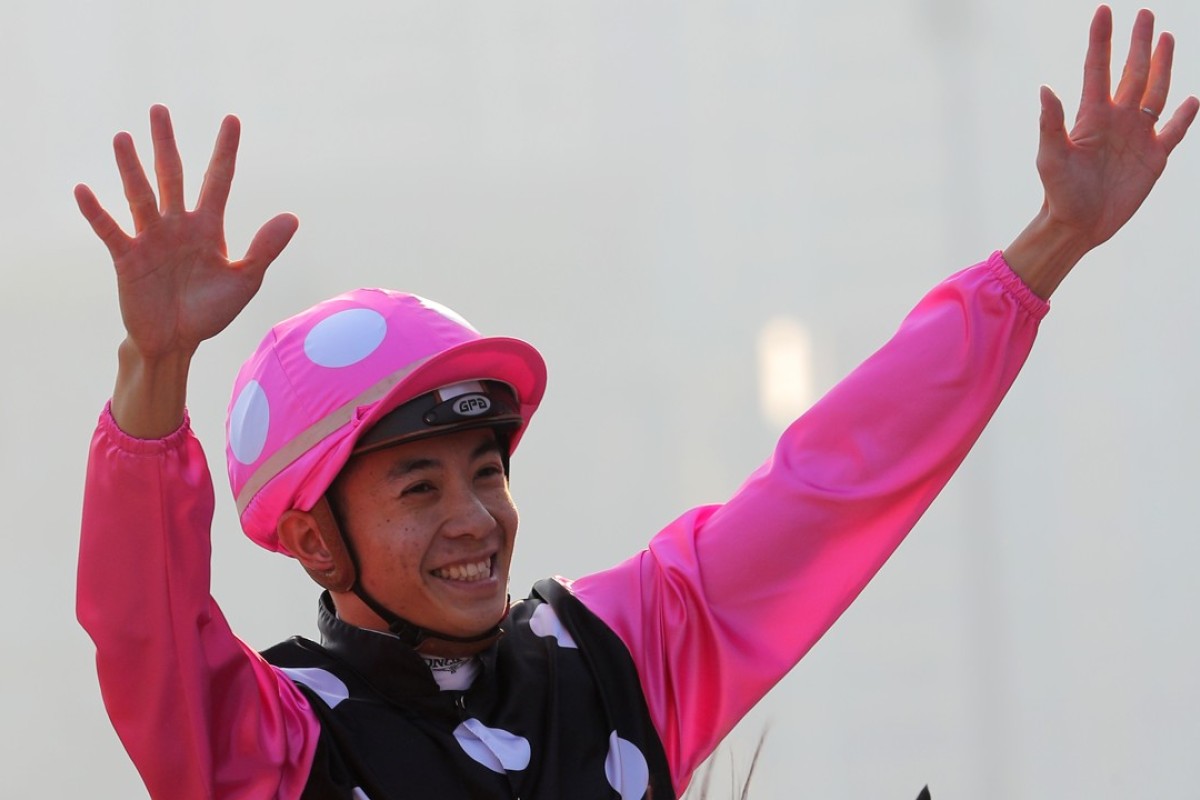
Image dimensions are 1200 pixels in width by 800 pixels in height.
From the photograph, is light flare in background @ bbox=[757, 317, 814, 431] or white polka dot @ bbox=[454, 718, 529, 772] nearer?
white polka dot @ bbox=[454, 718, 529, 772]

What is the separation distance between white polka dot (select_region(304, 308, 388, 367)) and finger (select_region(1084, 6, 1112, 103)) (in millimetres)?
568

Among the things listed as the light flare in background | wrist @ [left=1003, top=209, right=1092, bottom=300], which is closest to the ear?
wrist @ [left=1003, top=209, right=1092, bottom=300]

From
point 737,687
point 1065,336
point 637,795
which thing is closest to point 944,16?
point 1065,336

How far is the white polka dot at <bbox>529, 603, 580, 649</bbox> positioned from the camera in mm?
1236

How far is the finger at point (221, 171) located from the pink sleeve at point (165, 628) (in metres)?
0.15

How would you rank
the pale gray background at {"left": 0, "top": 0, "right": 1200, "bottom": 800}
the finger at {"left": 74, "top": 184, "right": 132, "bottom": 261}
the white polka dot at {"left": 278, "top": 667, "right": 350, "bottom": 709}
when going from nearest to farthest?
the finger at {"left": 74, "top": 184, "right": 132, "bottom": 261}
the white polka dot at {"left": 278, "top": 667, "right": 350, "bottom": 709}
the pale gray background at {"left": 0, "top": 0, "right": 1200, "bottom": 800}

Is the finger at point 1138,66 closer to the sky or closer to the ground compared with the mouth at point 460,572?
closer to the sky

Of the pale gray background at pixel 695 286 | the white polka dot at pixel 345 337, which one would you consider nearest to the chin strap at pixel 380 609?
the white polka dot at pixel 345 337

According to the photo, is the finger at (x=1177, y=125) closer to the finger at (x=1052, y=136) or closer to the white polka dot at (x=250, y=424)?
the finger at (x=1052, y=136)

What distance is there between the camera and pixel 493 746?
113 cm

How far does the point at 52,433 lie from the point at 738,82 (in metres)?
0.95

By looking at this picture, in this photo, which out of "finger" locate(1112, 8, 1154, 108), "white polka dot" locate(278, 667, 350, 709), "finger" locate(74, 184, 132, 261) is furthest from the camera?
"finger" locate(1112, 8, 1154, 108)

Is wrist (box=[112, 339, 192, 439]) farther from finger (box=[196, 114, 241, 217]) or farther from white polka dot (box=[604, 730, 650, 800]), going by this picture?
white polka dot (box=[604, 730, 650, 800])

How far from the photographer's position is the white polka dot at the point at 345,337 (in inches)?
45.0
